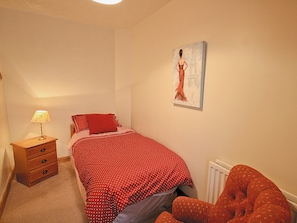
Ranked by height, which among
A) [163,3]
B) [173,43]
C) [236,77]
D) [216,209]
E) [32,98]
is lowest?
[216,209]

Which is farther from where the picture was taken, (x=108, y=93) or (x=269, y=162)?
(x=108, y=93)

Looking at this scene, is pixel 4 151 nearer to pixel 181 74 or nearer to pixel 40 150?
pixel 40 150

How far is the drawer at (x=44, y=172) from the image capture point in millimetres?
2338

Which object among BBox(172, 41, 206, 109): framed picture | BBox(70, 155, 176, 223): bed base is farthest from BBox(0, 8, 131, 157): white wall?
BBox(70, 155, 176, 223): bed base

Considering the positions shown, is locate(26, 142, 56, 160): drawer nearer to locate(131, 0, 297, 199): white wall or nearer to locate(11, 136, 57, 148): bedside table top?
locate(11, 136, 57, 148): bedside table top

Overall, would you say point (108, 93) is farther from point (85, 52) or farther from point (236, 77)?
point (236, 77)

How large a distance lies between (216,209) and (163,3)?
2.35m

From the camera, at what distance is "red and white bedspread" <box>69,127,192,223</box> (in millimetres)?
1404

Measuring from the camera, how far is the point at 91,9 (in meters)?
2.37

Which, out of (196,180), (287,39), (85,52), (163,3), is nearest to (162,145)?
(196,180)

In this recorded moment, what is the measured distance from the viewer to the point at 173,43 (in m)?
2.14

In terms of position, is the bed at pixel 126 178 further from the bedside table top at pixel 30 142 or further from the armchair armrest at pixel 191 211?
the bedside table top at pixel 30 142

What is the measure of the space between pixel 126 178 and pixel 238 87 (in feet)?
4.17

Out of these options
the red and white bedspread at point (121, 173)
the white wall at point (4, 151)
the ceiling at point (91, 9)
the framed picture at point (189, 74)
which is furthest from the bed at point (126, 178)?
the ceiling at point (91, 9)
